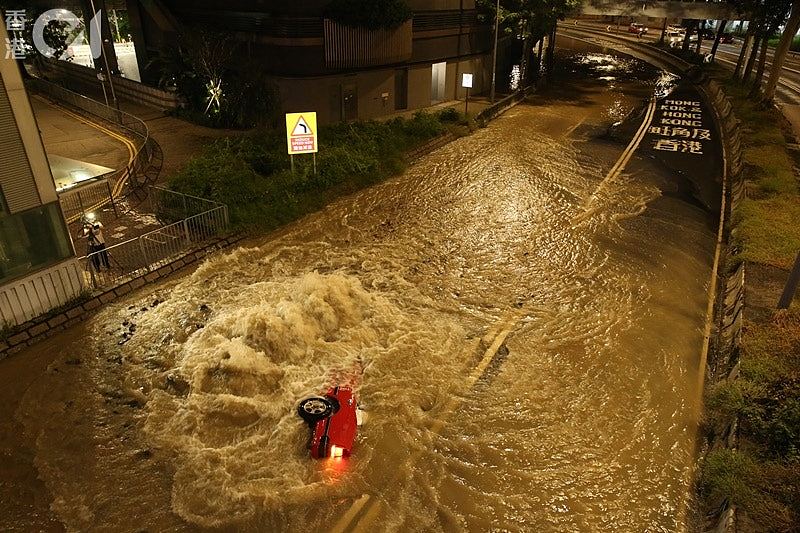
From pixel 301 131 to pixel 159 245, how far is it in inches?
211

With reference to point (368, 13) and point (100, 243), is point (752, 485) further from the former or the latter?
point (368, 13)

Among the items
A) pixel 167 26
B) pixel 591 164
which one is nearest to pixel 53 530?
pixel 591 164

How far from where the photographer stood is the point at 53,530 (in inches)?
286

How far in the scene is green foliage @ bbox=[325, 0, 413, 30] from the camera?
2241 cm

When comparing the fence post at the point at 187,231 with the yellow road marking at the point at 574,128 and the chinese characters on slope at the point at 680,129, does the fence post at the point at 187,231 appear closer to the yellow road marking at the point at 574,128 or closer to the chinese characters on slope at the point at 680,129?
the yellow road marking at the point at 574,128

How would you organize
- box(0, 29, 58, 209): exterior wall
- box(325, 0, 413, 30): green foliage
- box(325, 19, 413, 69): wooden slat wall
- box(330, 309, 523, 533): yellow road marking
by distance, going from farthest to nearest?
box(325, 19, 413, 69): wooden slat wall < box(325, 0, 413, 30): green foliage < box(0, 29, 58, 209): exterior wall < box(330, 309, 523, 533): yellow road marking

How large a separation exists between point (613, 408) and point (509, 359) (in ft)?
7.01

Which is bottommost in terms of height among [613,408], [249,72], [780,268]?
[613,408]

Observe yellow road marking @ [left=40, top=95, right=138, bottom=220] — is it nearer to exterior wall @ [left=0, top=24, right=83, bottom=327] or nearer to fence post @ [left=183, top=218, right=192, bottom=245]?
fence post @ [left=183, top=218, right=192, bottom=245]

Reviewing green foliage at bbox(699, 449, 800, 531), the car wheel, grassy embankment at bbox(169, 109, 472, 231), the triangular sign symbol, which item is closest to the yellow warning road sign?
the triangular sign symbol

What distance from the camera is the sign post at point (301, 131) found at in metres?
15.8

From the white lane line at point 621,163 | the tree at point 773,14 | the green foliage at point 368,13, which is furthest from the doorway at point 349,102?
the tree at point 773,14

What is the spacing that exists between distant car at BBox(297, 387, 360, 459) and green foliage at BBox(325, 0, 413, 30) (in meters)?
18.8

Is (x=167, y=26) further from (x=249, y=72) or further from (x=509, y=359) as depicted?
(x=509, y=359)
